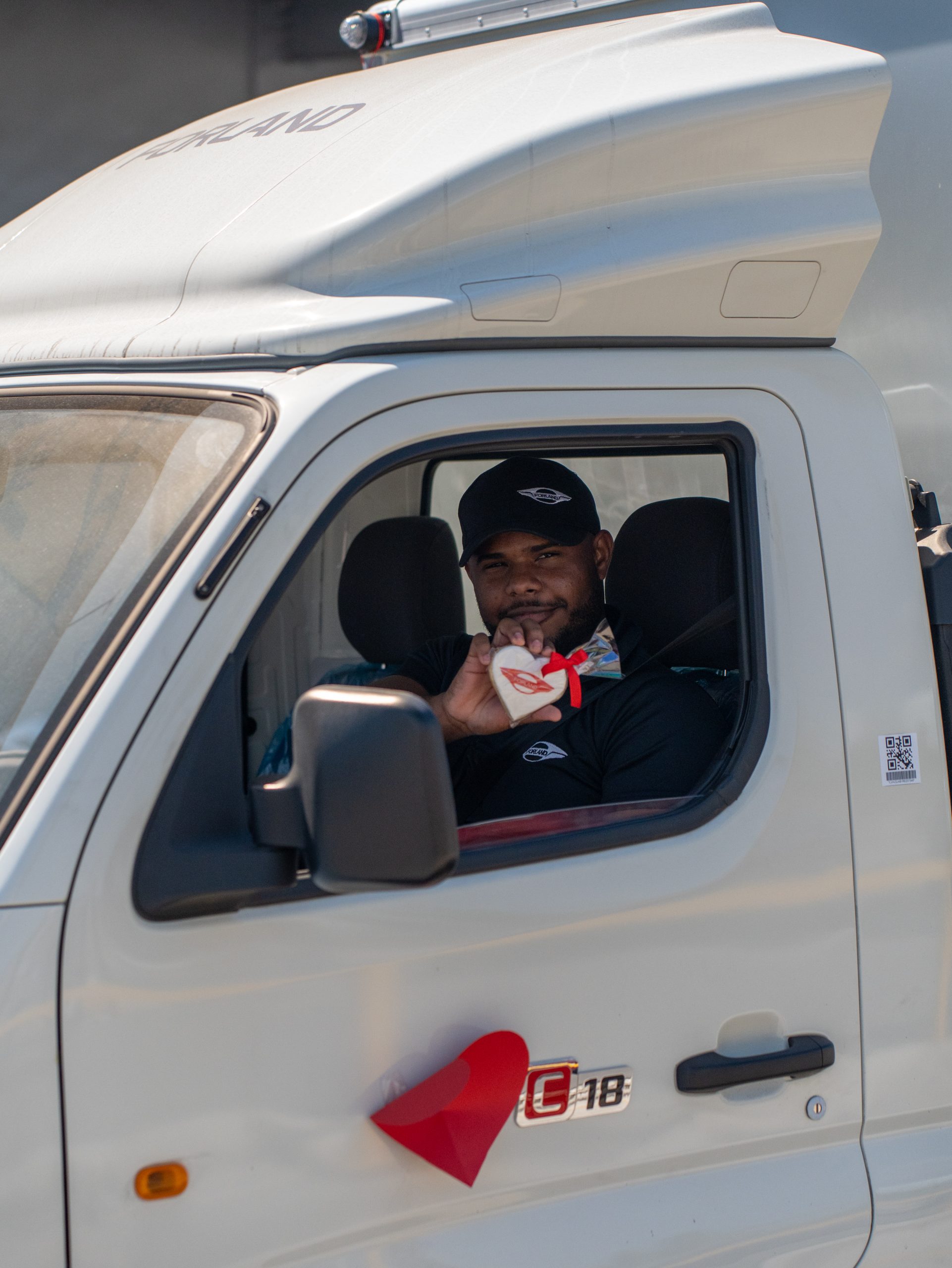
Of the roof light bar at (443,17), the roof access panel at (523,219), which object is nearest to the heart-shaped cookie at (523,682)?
the roof access panel at (523,219)

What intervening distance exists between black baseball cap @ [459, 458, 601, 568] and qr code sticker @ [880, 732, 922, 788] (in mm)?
768

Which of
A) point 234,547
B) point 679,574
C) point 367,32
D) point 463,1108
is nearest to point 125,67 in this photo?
point 367,32

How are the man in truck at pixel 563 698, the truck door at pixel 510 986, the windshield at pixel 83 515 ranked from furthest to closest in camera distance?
1. the man in truck at pixel 563 698
2. the windshield at pixel 83 515
3. the truck door at pixel 510 986

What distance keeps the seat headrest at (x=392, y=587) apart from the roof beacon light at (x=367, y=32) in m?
1.08

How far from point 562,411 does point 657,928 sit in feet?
2.38

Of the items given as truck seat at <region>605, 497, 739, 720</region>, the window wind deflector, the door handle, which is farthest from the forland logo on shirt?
the window wind deflector

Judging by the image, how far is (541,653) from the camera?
79.9 inches

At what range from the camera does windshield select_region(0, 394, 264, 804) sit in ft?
5.30

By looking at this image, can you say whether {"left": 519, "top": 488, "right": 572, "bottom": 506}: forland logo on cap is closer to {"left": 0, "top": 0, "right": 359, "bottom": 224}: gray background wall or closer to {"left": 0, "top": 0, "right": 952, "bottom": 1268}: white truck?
{"left": 0, "top": 0, "right": 952, "bottom": 1268}: white truck

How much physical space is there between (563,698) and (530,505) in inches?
14.7

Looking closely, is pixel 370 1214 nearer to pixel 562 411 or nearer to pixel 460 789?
pixel 460 789

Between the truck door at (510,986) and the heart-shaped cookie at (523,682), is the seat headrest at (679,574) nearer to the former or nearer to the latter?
the truck door at (510,986)

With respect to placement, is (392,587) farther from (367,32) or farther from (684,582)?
(367,32)

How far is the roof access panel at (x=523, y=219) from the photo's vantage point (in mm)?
1828
